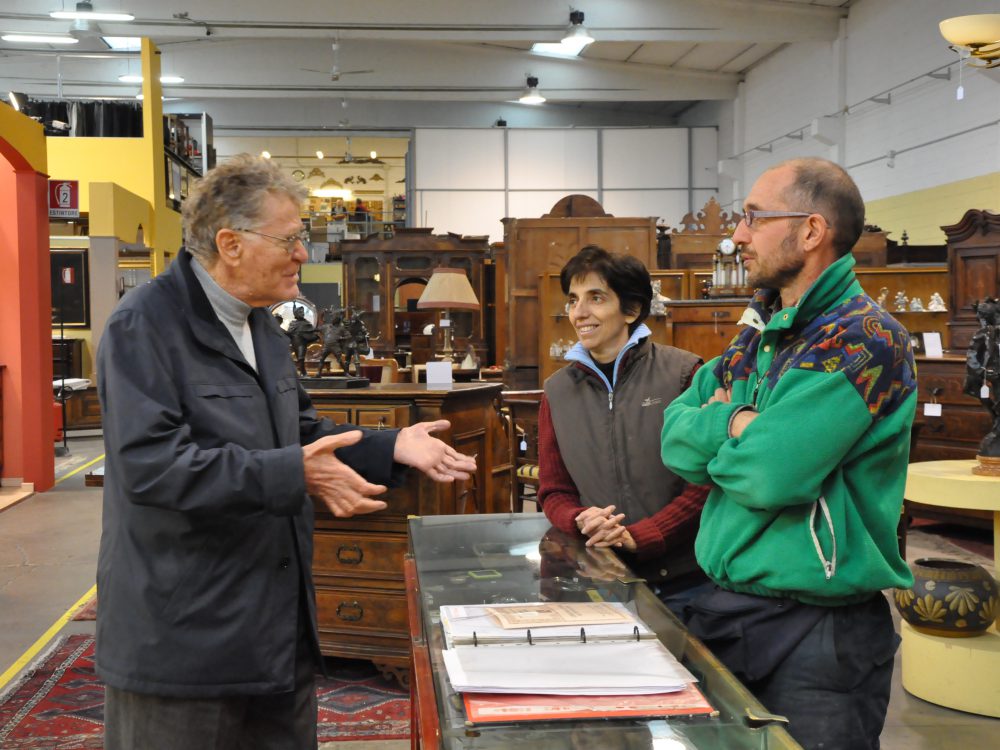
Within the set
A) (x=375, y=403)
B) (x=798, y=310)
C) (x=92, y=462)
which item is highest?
(x=798, y=310)

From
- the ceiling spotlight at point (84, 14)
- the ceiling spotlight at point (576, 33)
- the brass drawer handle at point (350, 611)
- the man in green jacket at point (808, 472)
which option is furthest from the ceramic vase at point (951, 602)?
the ceiling spotlight at point (84, 14)

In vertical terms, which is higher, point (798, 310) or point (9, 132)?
point (9, 132)

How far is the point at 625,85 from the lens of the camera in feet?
62.0

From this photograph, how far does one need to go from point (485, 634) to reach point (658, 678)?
299 mm

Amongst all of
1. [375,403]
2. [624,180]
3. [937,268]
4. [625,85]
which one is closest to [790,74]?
[625,85]

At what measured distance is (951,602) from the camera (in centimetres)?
391

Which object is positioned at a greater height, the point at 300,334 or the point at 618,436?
the point at 300,334

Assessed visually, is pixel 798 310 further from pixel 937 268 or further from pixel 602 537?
pixel 937 268

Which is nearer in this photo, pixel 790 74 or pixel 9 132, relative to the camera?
pixel 9 132

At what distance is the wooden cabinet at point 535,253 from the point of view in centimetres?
1032

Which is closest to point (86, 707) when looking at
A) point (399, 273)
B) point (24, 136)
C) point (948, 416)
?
point (948, 416)

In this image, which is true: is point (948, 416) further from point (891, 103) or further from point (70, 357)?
point (70, 357)

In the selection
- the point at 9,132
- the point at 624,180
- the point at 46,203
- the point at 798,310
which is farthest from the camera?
the point at 624,180

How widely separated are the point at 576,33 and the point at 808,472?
497 inches
